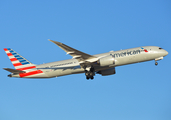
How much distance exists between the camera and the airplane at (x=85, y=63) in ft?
147

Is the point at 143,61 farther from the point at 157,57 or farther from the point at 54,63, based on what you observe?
the point at 54,63

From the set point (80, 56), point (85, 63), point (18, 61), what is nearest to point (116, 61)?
point (85, 63)

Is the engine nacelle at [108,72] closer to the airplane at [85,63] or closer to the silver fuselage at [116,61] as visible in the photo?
the airplane at [85,63]

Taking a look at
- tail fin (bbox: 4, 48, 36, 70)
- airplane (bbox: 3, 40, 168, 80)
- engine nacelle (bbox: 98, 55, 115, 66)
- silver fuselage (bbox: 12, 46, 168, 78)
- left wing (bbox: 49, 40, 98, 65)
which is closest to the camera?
left wing (bbox: 49, 40, 98, 65)

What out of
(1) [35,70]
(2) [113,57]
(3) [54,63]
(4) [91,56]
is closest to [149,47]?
(2) [113,57]

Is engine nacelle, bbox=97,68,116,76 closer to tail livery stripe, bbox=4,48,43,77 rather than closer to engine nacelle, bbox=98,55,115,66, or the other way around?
engine nacelle, bbox=98,55,115,66

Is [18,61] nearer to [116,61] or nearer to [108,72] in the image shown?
[108,72]

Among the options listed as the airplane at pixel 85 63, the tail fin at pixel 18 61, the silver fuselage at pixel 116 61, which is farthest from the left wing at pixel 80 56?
the tail fin at pixel 18 61

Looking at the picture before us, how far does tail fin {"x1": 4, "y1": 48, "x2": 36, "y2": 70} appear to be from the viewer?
4903cm

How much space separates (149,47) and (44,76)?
2053 centimetres

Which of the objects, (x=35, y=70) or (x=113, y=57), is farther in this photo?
(x=35, y=70)

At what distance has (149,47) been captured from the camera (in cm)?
4691

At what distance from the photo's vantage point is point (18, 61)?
49625 millimetres

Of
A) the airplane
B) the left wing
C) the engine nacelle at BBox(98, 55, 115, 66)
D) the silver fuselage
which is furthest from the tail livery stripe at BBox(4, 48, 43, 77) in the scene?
the engine nacelle at BBox(98, 55, 115, 66)
